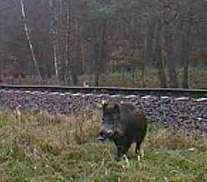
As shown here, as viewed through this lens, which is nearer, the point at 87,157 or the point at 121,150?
the point at 121,150

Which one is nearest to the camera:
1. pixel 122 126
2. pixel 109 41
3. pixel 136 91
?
pixel 122 126

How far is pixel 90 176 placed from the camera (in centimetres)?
708

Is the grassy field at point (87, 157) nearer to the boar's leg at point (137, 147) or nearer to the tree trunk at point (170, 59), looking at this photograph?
the boar's leg at point (137, 147)

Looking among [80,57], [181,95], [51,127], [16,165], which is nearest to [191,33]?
[80,57]

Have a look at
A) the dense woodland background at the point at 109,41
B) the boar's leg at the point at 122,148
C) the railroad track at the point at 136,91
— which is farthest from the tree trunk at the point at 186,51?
the boar's leg at the point at 122,148

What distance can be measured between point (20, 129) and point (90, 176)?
134 inches

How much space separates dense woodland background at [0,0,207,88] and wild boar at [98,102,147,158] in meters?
18.1

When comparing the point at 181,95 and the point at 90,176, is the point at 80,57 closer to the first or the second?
the point at 181,95

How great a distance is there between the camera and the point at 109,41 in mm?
38938

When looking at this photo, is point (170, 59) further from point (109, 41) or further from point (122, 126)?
point (122, 126)

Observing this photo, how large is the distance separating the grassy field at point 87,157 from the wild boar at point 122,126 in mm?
264

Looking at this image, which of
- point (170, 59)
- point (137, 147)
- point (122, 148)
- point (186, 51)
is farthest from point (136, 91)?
point (186, 51)

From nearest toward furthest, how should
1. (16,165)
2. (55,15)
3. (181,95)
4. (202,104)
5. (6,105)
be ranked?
1. (16,165)
2. (202,104)
3. (181,95)
4. (6,105)
5. (55,15)

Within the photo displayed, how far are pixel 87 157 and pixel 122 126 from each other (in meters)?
0.83
